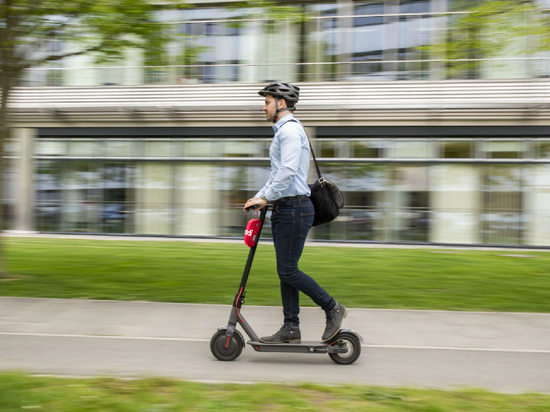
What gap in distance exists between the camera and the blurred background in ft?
47.5

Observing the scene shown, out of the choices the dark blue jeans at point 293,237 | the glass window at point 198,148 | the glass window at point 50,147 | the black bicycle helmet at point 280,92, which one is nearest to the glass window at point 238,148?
the glass window at point 198,148

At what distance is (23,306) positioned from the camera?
19.8ft

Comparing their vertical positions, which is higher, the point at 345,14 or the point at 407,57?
the point at 345,14

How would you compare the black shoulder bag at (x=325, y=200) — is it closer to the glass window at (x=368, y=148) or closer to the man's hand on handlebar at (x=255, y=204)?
the man's hand on handlebar at (x=255, y=204)

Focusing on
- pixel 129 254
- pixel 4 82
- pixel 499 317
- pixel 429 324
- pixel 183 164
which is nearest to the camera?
pixel 429 324

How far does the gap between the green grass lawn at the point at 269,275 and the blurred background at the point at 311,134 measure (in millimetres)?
1907

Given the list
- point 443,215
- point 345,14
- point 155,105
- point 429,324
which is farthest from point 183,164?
point 429,324

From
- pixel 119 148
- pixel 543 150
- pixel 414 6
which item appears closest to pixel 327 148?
pixel 414 6

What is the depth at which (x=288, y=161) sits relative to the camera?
13.1ft

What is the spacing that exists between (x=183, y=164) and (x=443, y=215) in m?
7.24

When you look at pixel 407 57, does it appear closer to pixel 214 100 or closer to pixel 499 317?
pixel 214 100

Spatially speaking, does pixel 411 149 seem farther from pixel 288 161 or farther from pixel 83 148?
pixel 288 161

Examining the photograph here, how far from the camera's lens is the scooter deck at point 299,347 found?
4188mm

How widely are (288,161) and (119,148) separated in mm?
13146
